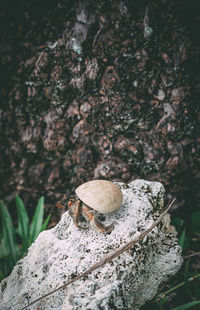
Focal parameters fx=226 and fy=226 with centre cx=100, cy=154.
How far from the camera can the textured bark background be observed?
181cm

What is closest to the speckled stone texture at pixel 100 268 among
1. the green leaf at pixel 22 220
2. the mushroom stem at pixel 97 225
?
the mushroom stem at pixel 97 225

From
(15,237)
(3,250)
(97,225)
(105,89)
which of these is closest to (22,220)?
(15,237)

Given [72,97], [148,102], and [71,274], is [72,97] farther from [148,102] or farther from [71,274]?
[71,274]

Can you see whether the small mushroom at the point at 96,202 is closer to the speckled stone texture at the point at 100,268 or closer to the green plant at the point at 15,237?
the speckled stone texture at the point at 100,268

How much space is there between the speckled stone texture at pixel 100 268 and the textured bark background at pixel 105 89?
59cm

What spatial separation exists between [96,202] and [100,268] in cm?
37

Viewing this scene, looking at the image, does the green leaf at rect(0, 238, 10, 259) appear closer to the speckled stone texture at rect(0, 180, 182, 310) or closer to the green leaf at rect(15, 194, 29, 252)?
the green leaf at rect(15, 194, 29, 252)

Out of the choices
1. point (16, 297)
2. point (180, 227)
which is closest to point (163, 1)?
point (180, 227)

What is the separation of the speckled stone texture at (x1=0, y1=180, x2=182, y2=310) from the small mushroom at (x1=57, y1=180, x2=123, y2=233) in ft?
0.29

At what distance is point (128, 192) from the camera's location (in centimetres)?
166

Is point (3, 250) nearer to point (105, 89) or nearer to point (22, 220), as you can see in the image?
point (22, 220)

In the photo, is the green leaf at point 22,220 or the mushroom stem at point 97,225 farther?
the green leaf at point 22,220

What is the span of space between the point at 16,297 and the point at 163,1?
2.28 meters

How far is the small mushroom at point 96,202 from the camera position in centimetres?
138
